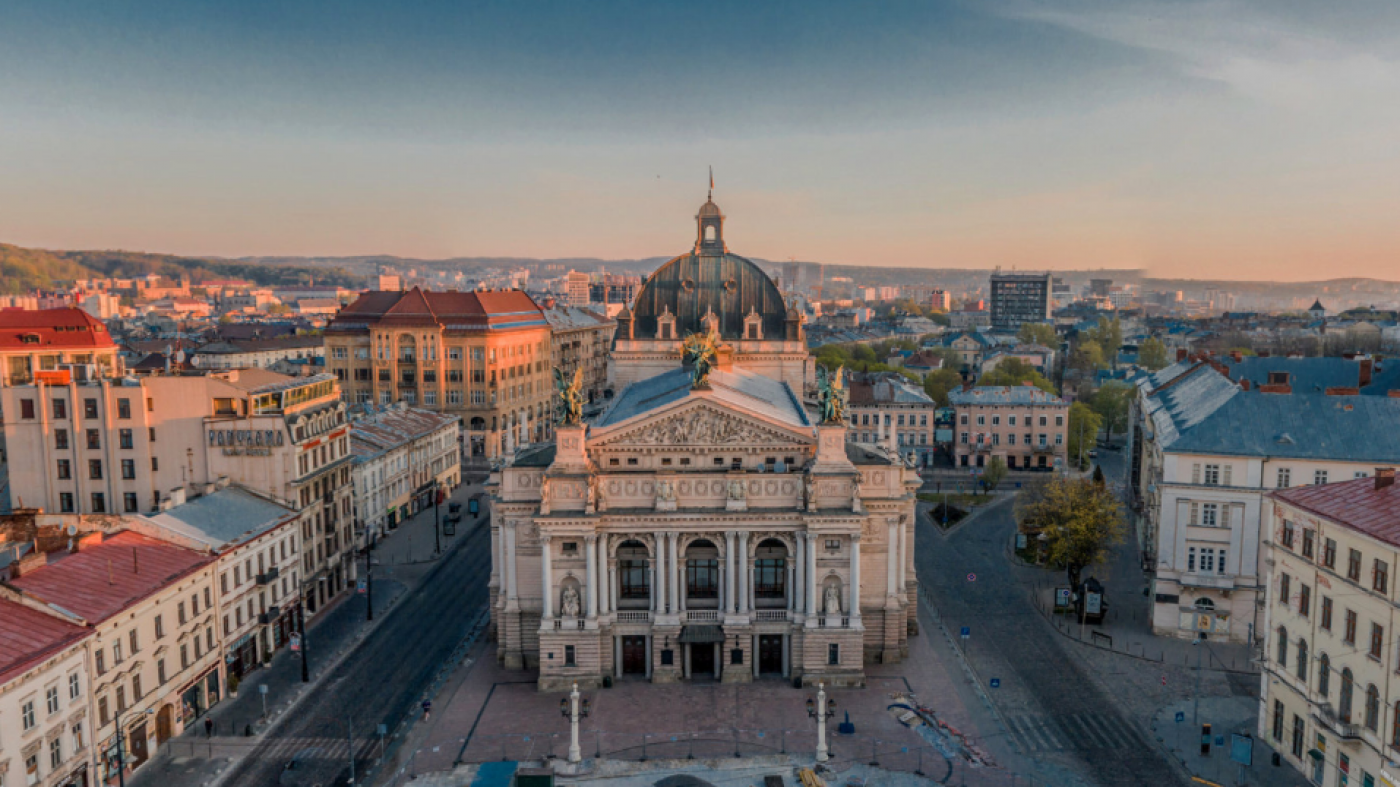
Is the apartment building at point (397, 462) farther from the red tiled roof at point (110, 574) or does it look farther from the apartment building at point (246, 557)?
the red tiled roof at point (110, 574)

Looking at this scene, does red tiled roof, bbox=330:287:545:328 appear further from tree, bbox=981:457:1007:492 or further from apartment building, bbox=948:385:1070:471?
tree, bbox=981:457:1007:492

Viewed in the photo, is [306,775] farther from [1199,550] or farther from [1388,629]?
[1199,550]

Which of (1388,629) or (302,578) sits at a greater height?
(1388,629)

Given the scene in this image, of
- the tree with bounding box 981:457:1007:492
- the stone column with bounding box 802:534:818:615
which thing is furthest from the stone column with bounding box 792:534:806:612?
the tree with bounding box 981:457:1007:492

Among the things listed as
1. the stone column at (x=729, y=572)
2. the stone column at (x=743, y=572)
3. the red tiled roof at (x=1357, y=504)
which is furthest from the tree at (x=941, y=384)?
the red tiled roof at (x=1357, y=504)

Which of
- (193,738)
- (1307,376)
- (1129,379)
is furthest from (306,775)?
(1129,379)

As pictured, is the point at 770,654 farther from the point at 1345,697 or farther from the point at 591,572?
the point at 1345,697
